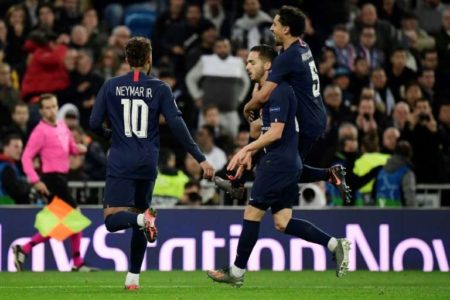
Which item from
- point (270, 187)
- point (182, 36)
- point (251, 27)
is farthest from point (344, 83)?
point (270, 187)

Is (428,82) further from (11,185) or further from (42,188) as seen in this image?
(42,188)

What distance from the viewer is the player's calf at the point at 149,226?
11984mm

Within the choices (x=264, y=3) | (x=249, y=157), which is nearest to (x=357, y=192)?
(x=264, y=3)

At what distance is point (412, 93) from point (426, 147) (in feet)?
5.86

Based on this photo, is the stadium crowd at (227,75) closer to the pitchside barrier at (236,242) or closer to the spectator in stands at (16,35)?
the spectator in stands at (16,35)

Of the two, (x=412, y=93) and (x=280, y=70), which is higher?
(x=280, y=70)

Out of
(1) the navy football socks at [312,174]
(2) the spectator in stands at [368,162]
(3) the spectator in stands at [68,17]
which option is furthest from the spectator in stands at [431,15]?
(1) the navy football socks at [312,174]

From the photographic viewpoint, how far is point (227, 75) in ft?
68.4

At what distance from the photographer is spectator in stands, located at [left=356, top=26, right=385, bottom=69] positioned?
2212 centimetres

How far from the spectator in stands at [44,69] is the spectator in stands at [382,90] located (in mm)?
4624

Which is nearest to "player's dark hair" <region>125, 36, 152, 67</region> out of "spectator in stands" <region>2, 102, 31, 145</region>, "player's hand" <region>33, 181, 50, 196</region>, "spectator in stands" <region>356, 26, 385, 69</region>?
"player's hand" <region>33, 181, 50, 196</region>

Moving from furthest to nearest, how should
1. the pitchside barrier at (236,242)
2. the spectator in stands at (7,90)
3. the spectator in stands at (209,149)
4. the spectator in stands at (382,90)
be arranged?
the spectator in stands at (382,90) → the spectator in stands at (7,90) → the spectator in stands at (209,149) → the pitchside barrier at (236,242)

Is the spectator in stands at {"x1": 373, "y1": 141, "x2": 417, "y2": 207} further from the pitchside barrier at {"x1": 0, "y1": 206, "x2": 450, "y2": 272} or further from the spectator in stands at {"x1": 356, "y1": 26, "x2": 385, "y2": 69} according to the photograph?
the spectator in stands at {"x1": 356, "y1": 26, "x2": 385, "y2": 69}

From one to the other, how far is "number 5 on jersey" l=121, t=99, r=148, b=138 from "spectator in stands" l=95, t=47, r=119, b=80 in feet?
30.0
